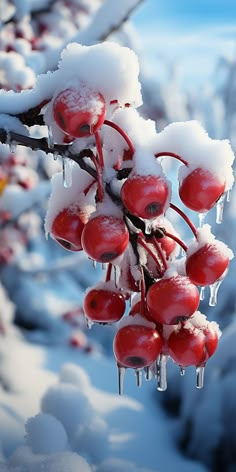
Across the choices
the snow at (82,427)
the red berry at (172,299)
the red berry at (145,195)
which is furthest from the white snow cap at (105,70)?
the snow at (82,427)

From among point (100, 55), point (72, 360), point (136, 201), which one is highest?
point (100, 55)

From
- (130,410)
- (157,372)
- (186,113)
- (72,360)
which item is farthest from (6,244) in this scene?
(186,113)

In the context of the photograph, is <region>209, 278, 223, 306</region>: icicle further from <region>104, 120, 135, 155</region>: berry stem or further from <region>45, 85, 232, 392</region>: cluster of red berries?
<region>104, 120, 135, 155</region>: berry stem

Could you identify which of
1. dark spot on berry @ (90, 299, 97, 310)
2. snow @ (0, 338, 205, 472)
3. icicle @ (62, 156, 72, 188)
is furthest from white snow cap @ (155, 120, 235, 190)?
snow @ (0, 338, 205, 472)

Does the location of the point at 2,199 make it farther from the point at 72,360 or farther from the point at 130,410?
the point at 72,360

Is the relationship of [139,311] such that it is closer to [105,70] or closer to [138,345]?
[138,345]

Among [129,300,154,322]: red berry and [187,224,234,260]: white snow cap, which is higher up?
[187,224,234,260]: white snow cap

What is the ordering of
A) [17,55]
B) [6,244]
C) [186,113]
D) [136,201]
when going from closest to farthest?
[136,201] < [17,55] < [6,244] < [186,113]
